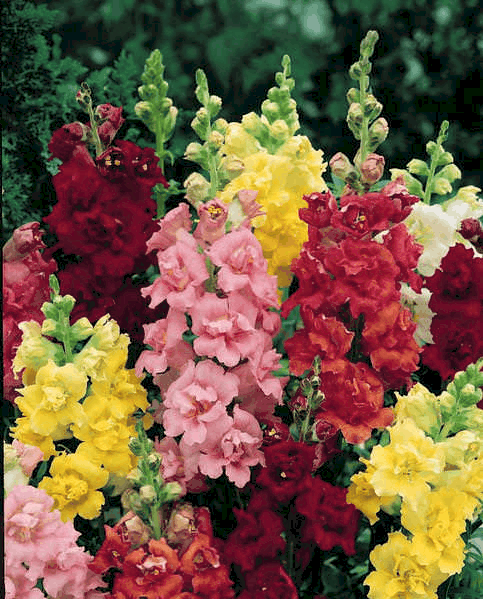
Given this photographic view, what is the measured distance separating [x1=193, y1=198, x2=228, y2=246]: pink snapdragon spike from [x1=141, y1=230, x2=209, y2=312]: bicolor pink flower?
4cm

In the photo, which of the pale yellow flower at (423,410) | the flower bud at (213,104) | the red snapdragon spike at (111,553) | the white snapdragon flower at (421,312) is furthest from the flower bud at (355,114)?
the red snapdragon spike at (111,553)

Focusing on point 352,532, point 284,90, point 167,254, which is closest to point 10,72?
point 284,90

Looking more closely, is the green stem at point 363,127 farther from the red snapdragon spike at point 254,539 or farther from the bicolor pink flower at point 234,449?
the red snapdragon spike at point 254,539

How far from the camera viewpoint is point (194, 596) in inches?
73.2

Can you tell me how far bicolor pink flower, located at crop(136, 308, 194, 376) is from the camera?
6.59ft

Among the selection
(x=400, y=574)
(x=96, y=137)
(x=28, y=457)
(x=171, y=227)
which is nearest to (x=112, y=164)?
(x=96, y=137)

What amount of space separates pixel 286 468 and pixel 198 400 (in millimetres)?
207

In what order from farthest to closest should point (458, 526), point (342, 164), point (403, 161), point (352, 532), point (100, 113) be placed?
point (403, 161) < point (100, 113) < point (342, 164) < point (352, 532) < point (458, 526)

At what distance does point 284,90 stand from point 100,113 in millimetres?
423

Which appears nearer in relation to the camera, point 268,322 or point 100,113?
point 268,322

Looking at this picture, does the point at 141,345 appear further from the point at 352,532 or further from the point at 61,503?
the point at 352,532

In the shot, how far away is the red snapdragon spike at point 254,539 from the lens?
1920mm

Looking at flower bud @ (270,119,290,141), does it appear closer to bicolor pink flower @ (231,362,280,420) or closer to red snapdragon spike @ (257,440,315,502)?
bicolor pink flower @ (231,362,280,420)

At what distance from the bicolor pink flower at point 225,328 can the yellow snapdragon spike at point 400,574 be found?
1.48 ft
